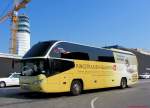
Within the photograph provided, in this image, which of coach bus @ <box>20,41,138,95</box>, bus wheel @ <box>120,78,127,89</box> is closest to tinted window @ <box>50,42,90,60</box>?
coach bus @ <box>20,41,138,95</box>

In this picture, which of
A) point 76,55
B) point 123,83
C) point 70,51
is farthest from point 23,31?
point 70,51

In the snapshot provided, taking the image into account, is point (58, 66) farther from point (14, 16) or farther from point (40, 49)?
point (14, 16)

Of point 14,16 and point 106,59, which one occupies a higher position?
point 14,16

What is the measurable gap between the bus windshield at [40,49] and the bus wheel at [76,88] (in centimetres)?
297

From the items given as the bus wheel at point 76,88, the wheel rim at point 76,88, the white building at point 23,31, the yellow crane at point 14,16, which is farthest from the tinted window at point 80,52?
the white building at point 23,31

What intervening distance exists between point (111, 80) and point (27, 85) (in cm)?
844

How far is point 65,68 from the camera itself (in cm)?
1986

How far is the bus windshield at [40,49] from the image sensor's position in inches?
740

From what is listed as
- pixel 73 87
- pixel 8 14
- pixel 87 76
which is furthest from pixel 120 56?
pixel 8 14

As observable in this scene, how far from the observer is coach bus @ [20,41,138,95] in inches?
731

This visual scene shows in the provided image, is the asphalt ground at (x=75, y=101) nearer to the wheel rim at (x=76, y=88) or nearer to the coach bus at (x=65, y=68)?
the wheel rim at (x=76, y=88)

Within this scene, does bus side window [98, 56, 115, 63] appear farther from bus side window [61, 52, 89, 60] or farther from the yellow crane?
the yellow crane

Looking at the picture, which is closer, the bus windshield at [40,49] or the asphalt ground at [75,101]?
the asphalt ground at [75,101]

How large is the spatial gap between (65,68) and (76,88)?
5.22ft
